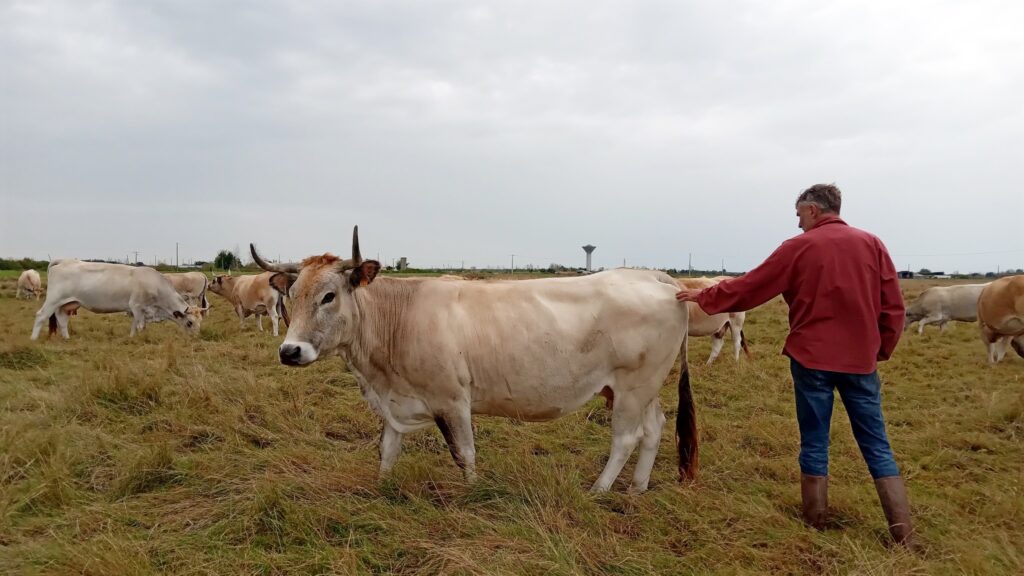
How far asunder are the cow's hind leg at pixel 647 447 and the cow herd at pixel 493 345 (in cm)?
1

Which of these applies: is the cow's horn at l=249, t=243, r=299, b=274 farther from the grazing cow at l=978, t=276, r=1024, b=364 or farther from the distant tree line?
the distant tree line

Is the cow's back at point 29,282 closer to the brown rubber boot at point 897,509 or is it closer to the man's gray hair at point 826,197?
the man's gray hair at point 826,197

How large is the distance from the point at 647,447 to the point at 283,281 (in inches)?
137

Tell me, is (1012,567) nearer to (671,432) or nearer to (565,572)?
(565,572)

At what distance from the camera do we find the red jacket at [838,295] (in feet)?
12.1

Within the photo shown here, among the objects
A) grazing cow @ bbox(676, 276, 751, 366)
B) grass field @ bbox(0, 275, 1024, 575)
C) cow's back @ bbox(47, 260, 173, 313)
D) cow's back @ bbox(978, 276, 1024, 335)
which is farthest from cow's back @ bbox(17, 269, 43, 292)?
cow's back @ bbox(978, 276, 1024, 335)

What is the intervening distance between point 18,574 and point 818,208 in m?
5.25

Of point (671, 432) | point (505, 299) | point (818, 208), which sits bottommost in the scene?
point (671, 432)

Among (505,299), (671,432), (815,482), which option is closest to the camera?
(815,482)

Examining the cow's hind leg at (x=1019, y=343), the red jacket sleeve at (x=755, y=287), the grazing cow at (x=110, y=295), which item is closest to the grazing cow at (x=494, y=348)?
the red jacket sleeve at (x=755, y=287)

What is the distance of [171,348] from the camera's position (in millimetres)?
9992

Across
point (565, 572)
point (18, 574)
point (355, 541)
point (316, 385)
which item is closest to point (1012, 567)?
point (565, 572)

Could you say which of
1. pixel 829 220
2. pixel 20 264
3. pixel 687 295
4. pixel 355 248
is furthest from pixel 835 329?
pixel 20 264

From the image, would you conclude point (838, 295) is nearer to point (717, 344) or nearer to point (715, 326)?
point (715, 326)
